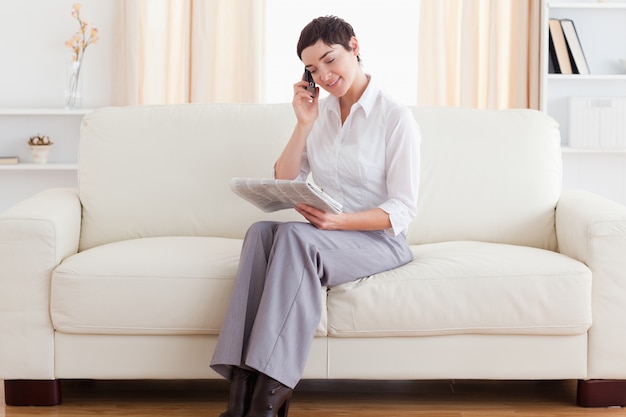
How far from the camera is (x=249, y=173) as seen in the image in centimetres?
300

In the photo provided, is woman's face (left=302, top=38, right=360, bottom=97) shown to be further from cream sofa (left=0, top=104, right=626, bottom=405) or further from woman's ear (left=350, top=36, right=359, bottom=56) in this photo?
cream sofa (left=0, top=104, right=626, bottom=405)

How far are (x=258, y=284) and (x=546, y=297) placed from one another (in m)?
0.81

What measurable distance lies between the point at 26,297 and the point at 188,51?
2197mm

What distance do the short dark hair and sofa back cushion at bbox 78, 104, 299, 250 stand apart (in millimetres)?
622

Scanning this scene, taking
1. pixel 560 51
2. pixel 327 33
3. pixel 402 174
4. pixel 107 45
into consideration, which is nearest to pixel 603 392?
pixel 402 174

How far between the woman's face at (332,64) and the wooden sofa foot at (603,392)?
1.12 meters

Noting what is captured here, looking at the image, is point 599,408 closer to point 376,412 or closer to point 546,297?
point 546,297

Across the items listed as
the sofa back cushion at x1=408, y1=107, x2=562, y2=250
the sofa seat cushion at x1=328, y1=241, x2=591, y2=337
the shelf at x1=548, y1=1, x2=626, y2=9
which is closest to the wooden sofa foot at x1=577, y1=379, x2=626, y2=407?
the sofa seat cushion at x1=328, y1=241, x2=591, y2=337

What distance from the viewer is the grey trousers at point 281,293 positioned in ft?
7.27

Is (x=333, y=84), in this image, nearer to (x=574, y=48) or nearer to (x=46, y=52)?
(x=574, y=48)

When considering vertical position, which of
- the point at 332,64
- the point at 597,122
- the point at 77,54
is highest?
the point at 77,54

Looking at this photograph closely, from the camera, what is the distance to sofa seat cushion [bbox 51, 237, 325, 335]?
8.04 feet

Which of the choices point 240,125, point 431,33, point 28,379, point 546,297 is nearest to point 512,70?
point 431,33

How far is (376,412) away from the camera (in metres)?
2.54
